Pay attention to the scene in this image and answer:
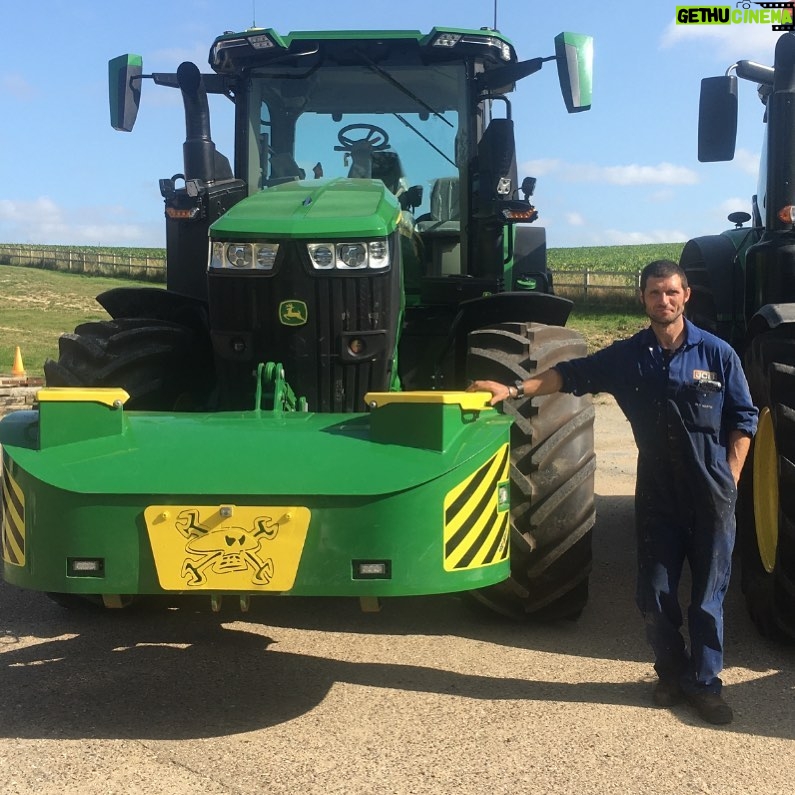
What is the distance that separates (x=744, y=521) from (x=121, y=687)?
312 cm

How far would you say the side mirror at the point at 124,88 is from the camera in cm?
599

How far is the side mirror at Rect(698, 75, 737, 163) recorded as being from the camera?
5.87m

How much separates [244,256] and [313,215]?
0.35 meters

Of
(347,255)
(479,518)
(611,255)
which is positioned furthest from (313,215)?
(611,255)

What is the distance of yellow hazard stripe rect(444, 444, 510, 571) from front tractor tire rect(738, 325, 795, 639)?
4.43ft

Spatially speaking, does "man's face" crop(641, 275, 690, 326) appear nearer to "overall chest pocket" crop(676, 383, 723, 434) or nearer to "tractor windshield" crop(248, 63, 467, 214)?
"overall chest pocket" crop(676, 383, 723, 434)

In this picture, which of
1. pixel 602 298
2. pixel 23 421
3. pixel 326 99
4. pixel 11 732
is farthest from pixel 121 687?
pixel 602 298

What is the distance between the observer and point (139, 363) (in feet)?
16.5

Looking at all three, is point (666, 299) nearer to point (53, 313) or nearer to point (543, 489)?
point (543, 489)

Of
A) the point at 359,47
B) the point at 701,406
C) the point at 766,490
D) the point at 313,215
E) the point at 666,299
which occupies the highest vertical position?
the point at 359,47

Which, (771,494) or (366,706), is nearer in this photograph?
(366,706)

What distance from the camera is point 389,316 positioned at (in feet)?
15.6

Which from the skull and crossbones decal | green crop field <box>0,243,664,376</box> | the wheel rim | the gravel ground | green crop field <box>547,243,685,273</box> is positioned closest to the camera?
the gravel ground

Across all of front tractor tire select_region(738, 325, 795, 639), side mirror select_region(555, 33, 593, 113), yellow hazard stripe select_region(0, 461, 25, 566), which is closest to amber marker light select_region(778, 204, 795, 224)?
front tractor tire select_region(738, 325, 795, 639)
